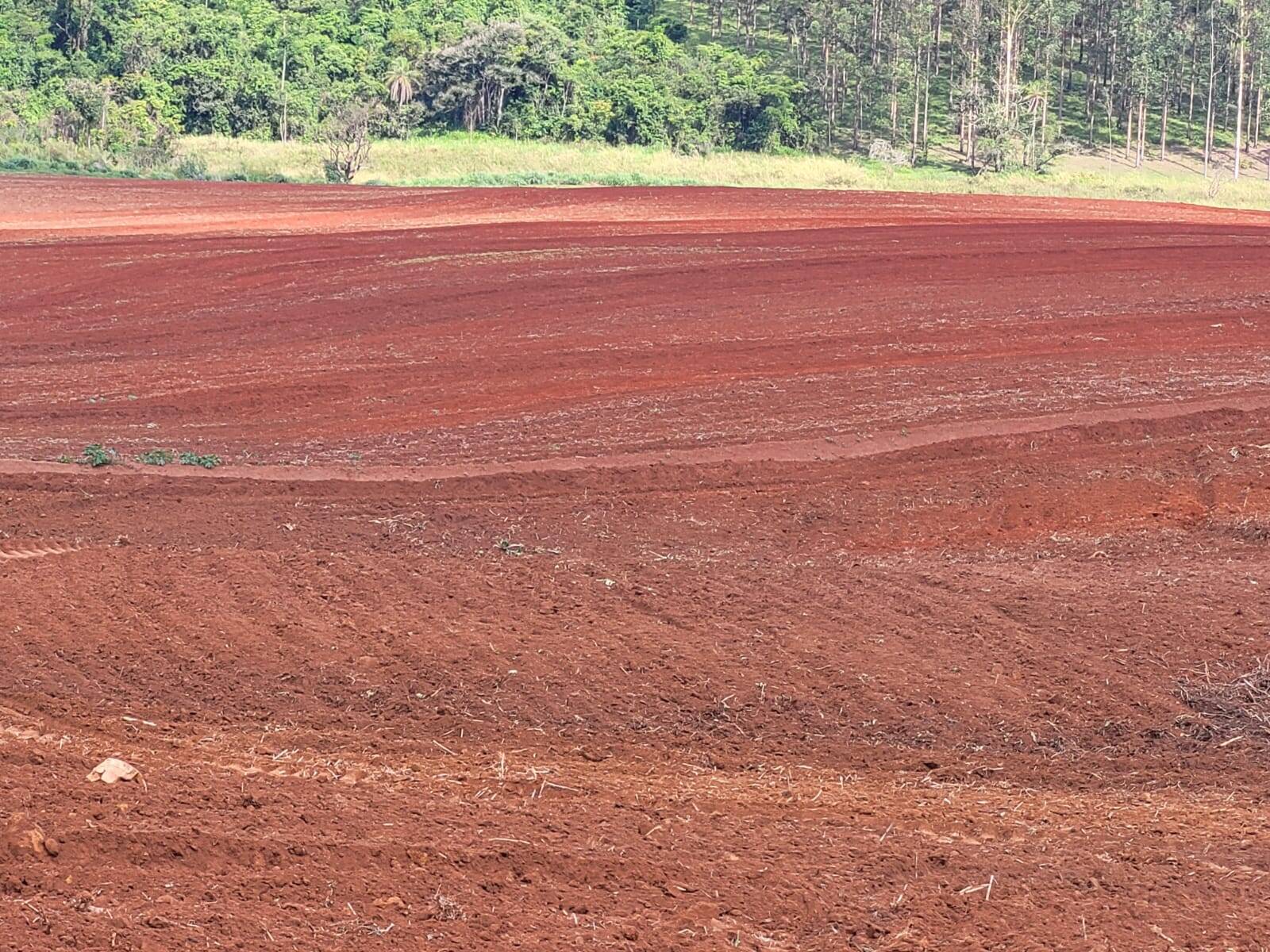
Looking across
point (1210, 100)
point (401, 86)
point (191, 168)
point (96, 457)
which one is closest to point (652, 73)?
point (401, 86)

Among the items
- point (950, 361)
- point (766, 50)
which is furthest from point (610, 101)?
point (950, 361)

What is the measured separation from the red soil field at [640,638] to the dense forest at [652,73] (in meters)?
44.3

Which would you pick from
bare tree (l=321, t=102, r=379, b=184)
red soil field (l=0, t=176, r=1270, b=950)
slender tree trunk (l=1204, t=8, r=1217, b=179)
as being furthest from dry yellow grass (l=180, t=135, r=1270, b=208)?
red soil field (l=0, t=176, r=1270, b=950)

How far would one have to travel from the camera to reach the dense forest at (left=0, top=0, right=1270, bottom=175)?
6500 cm

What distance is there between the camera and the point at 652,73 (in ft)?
228

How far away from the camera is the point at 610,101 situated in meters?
65.8

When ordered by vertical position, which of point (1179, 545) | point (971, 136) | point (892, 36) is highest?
point (892, 36)

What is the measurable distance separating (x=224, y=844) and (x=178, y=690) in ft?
6.74

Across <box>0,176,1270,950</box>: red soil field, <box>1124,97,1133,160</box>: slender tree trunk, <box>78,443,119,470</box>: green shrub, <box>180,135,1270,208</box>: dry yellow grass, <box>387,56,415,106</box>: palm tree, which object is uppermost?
<box>387,56,415,106</box>: palm tree

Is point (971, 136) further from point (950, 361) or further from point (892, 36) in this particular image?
point (950, 361)

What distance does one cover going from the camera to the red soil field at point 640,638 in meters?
5.26

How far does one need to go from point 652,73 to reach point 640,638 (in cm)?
6501

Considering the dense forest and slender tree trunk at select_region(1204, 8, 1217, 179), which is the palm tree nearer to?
the dense forest

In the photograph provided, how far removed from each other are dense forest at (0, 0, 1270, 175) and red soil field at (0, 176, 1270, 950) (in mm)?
44277
